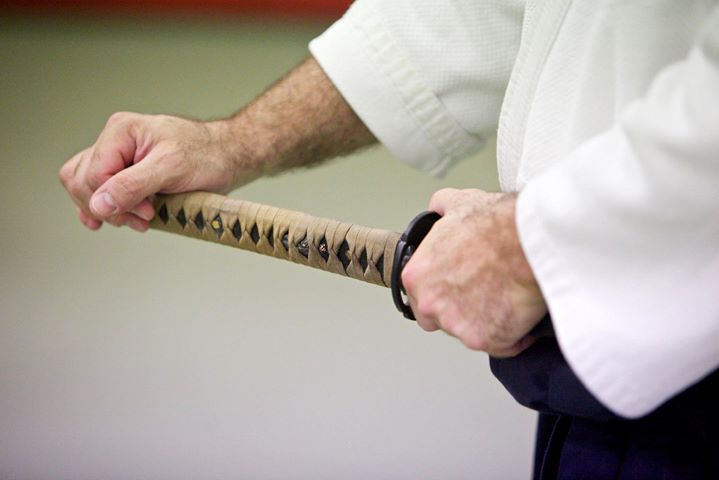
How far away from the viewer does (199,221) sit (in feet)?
2.43

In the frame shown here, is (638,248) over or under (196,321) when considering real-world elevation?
over

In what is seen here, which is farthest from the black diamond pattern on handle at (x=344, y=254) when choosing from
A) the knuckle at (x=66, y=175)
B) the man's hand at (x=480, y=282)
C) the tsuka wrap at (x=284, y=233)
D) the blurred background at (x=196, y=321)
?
the blurred background at (x=196, y=321)

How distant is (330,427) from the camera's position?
1645mm

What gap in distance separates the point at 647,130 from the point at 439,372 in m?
1.33

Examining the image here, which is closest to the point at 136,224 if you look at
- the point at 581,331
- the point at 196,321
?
the point at 581,331

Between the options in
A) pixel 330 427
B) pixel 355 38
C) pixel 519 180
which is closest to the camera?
pixel 519 180

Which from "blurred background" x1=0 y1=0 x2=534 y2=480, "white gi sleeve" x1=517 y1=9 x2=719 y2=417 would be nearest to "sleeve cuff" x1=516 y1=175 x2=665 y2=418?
"white gi sleeve" x1=517 y1=9 x2=719 y2=417

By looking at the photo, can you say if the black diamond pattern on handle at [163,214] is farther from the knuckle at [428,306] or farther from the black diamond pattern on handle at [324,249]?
the knuckle at [428,306]

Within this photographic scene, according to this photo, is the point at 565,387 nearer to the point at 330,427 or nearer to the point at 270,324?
the point at 330,427

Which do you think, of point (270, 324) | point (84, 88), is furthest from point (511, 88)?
point (84, 88)

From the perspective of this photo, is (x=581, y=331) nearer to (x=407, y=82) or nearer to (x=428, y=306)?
(x=428, y=306)

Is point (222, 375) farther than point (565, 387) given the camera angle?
Yes

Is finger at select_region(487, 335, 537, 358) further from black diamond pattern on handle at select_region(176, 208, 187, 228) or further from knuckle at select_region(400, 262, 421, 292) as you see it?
black diamond pattern on handle at select_region(176, 208, 187, 228)

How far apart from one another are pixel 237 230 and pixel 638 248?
349 millimetres
